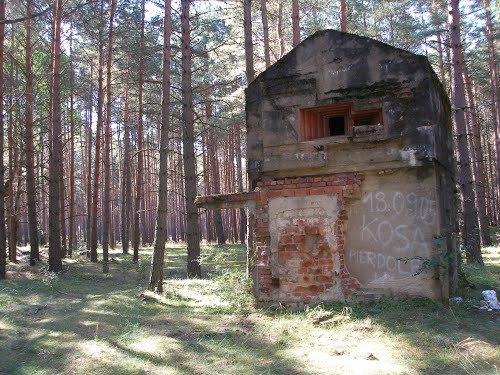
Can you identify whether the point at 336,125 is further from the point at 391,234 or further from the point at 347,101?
the point at 391,234

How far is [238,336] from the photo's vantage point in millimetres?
6219

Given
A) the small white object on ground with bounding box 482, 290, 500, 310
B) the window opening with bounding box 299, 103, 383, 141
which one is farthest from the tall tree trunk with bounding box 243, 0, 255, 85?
the small white object on ground with bounding box 482, 290, 500, 310

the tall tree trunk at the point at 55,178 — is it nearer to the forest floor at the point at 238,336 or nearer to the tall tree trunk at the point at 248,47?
the forest floor at the point at 238,336

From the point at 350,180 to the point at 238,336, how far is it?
120 inches

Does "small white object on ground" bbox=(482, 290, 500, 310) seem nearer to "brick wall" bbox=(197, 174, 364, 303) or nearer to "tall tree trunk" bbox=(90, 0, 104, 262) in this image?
"brick wall" bbox=(197, 174, 364, 303)

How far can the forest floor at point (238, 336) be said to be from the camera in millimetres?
5055

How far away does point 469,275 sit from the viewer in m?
10.3

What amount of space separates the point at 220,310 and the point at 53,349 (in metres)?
2.78

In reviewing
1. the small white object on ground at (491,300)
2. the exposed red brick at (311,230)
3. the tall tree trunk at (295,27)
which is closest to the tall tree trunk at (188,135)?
the tall tree trunk at (295,27)

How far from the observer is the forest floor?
505 cm

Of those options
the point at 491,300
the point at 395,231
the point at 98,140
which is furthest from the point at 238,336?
the point at 98,140

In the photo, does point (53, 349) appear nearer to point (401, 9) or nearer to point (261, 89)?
point (261, 89)

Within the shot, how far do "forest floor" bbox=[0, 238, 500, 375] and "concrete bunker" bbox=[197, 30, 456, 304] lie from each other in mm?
469

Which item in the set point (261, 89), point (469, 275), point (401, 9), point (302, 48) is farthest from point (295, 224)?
point (401, 9)
